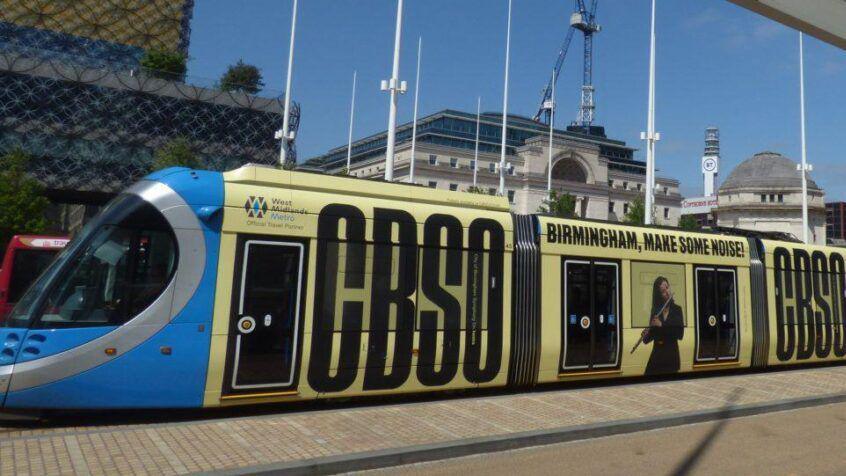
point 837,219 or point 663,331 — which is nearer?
point 663,331

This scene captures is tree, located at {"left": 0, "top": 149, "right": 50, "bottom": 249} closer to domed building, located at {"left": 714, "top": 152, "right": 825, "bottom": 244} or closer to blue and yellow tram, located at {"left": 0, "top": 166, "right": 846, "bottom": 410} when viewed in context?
blue and yellow tram, located at {"left": 0, "top": 166, "right": 846, "bottom": 410}

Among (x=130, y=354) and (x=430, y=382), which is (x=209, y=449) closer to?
(x=130, y=354)

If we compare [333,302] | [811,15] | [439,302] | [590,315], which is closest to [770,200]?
[590,315]

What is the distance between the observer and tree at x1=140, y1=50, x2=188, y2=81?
57.2 m

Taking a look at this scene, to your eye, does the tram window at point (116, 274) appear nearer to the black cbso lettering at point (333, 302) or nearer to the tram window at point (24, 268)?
the black cbso lettering at point (333, 302)

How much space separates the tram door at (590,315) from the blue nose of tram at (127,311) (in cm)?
589

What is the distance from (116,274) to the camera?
24.7 ft

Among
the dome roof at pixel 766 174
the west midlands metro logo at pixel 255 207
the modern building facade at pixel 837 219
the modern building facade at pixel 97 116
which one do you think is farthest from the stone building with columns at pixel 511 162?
the west midlands metro logo at pixel 255 207

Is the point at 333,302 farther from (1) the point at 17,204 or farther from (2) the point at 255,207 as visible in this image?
(1) the point at 17,204

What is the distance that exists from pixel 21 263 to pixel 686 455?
17.6m

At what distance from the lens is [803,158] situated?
129 ft

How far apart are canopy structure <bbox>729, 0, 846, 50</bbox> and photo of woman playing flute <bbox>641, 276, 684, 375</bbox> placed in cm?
603

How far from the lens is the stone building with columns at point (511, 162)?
98.9 m

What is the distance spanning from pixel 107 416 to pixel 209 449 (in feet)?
7.32
